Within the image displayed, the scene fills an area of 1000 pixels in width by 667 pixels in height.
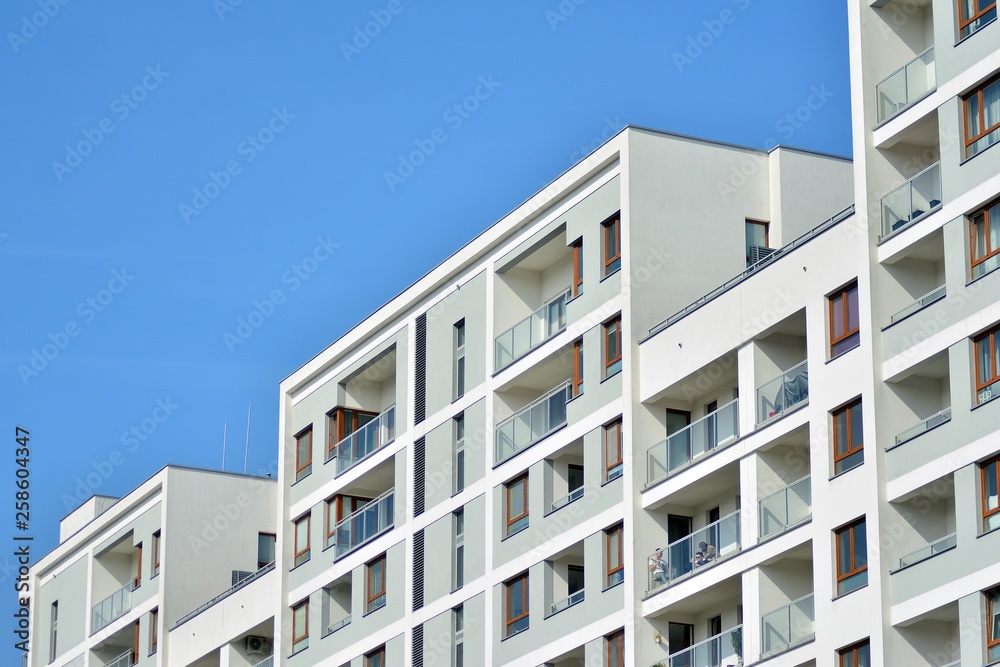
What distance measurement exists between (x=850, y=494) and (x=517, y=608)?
51.7 ft

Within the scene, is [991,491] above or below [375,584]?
below

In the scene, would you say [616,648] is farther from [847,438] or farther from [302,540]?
[302,540]

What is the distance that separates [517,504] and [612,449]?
5160 millimetres

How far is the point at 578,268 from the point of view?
65.2 meters

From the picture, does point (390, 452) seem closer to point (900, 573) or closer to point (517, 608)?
point (517, 608)

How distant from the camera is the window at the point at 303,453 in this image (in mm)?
79500

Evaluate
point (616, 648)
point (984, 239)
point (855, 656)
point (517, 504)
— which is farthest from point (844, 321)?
point (517, 504)

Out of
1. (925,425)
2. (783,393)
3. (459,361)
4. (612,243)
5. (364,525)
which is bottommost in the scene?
(925,425)

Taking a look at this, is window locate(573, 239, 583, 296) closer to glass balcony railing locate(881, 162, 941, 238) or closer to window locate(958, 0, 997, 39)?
glass balcony railing locate(881, 162, 941, 238)

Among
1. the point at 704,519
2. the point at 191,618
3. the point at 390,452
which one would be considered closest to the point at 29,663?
the point at 191,618

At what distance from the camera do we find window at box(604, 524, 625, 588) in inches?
2387

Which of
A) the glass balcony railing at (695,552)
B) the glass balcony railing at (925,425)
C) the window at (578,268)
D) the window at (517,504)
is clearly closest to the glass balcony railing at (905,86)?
the glass balcony railing at (925,425)

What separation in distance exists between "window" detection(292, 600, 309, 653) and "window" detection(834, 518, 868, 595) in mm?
29493

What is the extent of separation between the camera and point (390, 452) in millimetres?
73500
